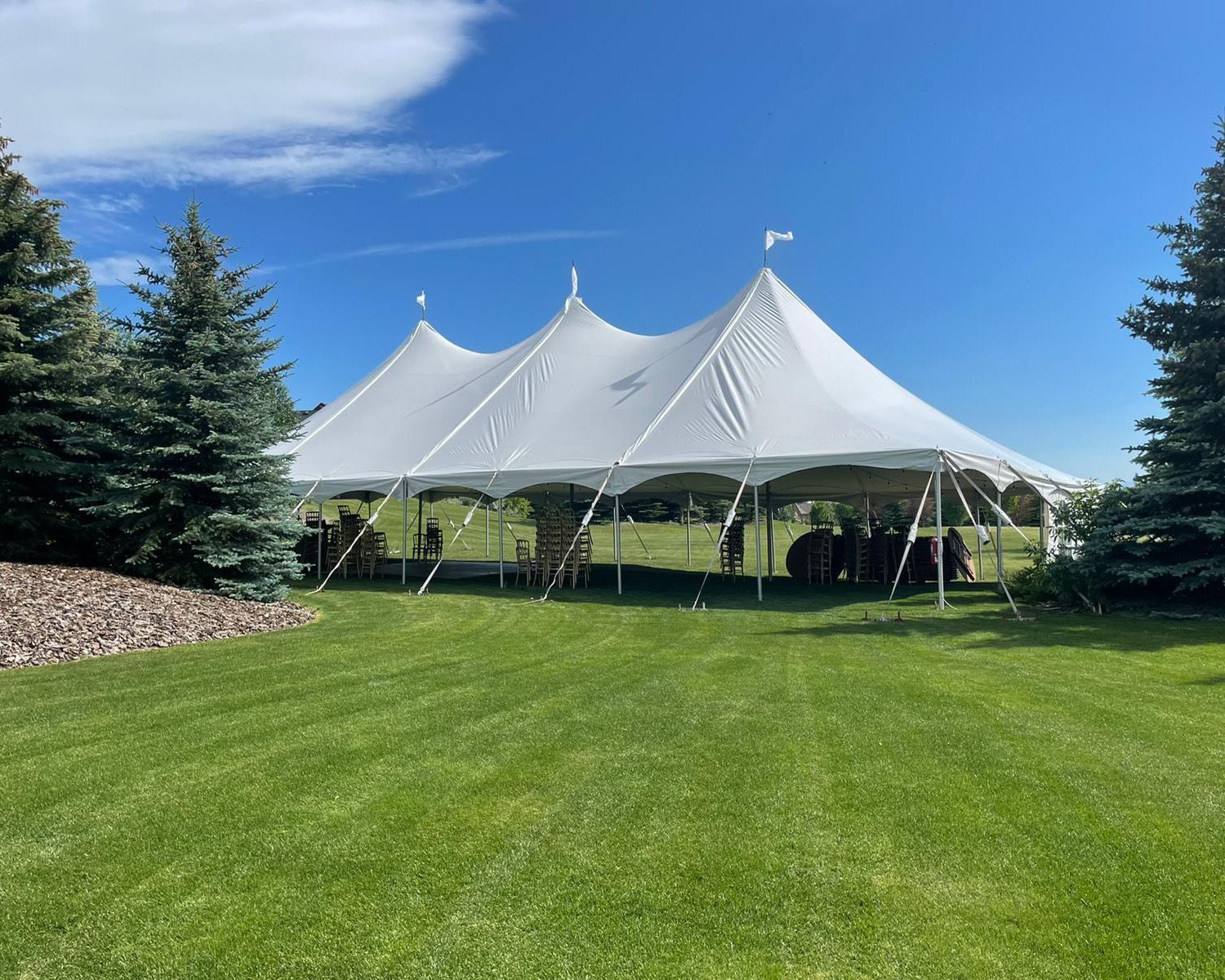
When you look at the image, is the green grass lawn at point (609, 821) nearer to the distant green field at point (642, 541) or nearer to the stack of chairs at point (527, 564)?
the stack of chairs at point (527, 564)

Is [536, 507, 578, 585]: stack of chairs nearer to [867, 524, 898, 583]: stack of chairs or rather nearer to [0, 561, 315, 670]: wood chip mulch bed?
[0, 561, 315, 670]: wood chip mulch bed

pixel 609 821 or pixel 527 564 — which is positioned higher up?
pixel 527 564

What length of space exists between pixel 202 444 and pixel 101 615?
3197 mm

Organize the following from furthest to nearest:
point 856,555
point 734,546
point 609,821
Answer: point 734,546 < point 856,555 < point 609,821

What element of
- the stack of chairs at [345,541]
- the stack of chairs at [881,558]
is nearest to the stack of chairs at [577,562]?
the stack of chairs at [345,541]

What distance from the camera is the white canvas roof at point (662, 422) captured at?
1158 cm

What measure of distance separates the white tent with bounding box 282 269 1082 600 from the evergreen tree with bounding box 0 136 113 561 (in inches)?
162

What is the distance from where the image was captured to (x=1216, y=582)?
1012 cm

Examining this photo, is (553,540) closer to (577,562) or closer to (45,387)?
(577,562)

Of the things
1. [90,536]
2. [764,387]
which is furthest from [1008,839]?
[90,536]

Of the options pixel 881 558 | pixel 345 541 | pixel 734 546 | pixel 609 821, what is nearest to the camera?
pixel 609 821

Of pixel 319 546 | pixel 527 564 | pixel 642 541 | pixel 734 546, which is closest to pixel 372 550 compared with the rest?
pixel 319 546

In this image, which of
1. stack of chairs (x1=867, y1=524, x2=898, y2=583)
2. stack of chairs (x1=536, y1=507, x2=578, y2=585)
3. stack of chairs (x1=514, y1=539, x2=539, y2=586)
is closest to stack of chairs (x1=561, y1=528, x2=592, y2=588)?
stack of chairs (x1=536, y1=507, x2=578, y2=585)

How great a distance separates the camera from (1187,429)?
10102 mm
